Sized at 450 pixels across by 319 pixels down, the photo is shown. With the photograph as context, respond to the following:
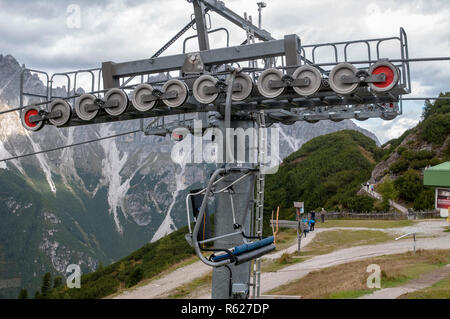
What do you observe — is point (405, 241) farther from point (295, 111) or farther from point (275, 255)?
point (295, 111)

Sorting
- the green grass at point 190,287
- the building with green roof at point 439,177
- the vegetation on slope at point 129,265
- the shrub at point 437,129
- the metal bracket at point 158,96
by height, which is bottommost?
the vegetation on slope at point 129,265

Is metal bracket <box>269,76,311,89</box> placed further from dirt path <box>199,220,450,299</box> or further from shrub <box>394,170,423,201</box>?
shrub <box>394,170,423,201</box>

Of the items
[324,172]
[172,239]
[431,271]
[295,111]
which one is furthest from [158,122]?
[324,172]

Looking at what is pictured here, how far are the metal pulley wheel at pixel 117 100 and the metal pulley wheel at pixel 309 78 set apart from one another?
154 inches

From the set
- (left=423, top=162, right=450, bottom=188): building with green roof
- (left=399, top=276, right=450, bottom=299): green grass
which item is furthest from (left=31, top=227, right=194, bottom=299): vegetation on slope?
(left=399, top=276, right=450, bottom=299): green grass

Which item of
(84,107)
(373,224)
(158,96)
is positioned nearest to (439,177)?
(158,96)

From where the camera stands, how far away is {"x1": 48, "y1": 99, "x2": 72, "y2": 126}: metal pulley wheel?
1214 cm

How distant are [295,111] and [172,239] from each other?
47.9 meters

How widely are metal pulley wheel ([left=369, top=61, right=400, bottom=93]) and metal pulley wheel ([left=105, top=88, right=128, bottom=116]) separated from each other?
5.36m

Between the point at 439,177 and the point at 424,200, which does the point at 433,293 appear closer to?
the point at 439,177

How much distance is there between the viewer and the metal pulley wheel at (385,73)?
30.3 ft

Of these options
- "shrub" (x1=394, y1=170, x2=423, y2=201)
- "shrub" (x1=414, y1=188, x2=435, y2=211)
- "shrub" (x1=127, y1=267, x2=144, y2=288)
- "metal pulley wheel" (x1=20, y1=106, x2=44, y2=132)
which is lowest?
"shrub" (x1=127, y1=267, x2=144, y2=288)

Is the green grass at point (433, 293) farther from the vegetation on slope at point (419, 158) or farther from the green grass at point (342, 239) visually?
the vegetation on slope at point (419, 158)

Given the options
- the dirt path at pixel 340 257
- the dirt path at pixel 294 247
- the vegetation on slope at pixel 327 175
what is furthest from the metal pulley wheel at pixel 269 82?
the vegetation on slope at pixel 327 175
